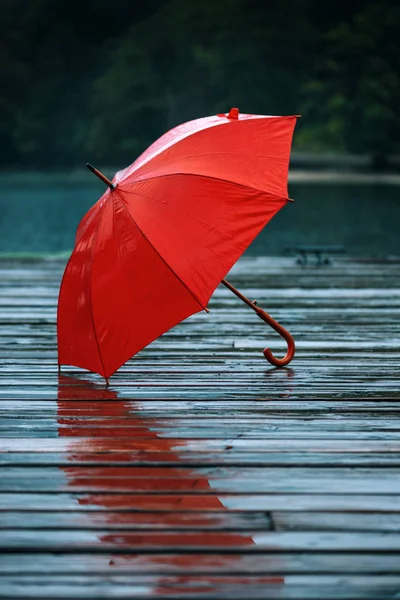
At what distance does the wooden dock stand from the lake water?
8359mm

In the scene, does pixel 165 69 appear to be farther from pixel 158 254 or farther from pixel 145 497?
pixel 145 497

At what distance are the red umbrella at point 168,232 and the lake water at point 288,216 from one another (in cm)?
876

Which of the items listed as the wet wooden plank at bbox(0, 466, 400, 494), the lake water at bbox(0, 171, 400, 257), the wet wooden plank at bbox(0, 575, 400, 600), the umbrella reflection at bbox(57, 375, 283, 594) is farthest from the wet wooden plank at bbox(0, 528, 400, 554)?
the lake water at bbox(0, 171, 400, 257)

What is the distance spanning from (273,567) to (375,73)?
29.9 m

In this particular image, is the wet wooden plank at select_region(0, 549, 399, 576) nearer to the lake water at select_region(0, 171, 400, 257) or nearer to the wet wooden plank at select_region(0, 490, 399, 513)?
the wet wooden plank at select_region(0, 490, 399, 513)

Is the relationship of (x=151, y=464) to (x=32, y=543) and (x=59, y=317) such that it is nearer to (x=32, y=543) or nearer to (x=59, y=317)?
(x=32, y=543)

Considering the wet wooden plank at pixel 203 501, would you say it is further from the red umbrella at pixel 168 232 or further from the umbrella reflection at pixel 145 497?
the red umbrella at pixel 168 232

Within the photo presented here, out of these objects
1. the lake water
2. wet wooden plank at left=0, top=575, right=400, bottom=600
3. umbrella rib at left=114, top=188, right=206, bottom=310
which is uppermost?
umbrella rib at left=114, top=188, right=206, bottom=310

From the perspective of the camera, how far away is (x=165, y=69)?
3350 centimetres

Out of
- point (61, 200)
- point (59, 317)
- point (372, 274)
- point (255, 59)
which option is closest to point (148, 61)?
point (255, 59)

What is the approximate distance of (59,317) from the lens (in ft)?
10.4

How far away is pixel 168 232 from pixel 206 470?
0.85m

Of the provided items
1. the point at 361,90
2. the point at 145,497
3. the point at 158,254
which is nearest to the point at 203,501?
the point at 145,497

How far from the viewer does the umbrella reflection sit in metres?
1.86
